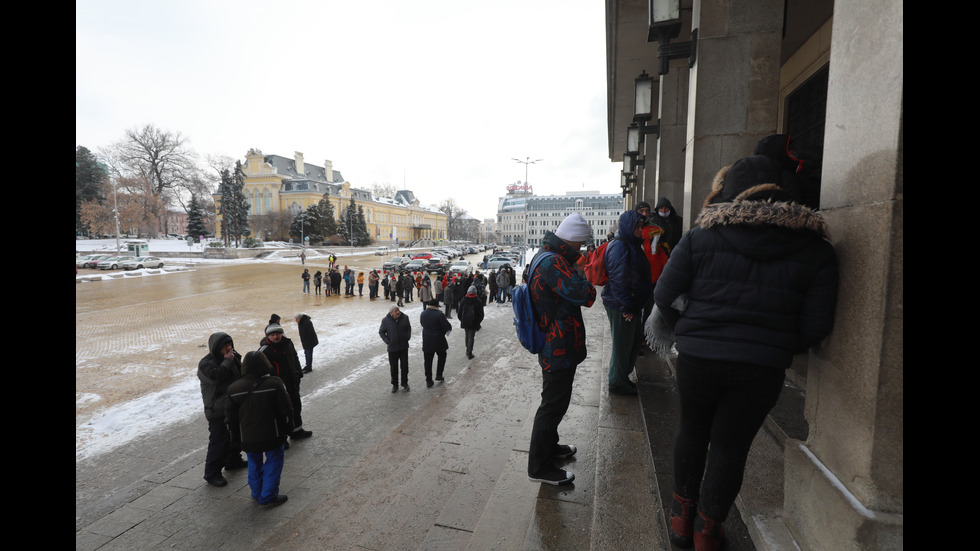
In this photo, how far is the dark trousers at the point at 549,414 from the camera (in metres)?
2.83

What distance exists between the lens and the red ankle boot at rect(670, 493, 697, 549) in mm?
2115

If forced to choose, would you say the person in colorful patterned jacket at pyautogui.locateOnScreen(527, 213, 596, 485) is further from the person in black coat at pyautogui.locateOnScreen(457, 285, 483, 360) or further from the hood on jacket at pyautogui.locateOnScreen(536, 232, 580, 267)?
the person in black coat at pyautogui.locateOnScreen(457, 285, 483, 360)

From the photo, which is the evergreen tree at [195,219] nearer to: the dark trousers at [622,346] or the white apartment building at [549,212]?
the white apartment building at [549,212]

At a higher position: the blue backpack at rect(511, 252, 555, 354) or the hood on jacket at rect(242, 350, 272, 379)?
the blue backpack at rect(511, 252, 555, 354)

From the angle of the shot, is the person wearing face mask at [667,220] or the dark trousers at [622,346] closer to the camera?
the dark trousers at [622,346]

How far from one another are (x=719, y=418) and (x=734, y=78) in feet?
14.4

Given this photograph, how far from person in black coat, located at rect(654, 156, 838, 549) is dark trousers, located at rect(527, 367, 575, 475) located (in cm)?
91

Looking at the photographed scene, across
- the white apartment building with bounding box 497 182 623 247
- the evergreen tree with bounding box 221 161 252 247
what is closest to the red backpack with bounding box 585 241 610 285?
the evergreen tree with bounding box 221 161 252 247

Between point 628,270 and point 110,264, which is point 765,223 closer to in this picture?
point 628,270

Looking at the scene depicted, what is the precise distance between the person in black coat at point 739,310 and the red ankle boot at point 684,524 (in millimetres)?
86

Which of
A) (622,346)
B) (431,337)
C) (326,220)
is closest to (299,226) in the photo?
(326,220)

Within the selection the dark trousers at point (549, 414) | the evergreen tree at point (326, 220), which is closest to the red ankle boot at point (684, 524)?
the dark trousers at point (549, 414)

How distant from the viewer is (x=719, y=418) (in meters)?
1.84

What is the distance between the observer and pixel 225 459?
4879mm
